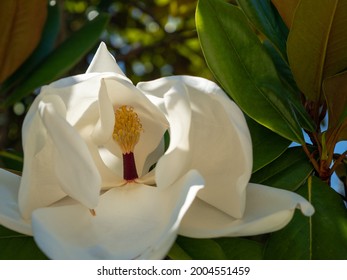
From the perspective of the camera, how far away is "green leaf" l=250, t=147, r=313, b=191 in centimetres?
109

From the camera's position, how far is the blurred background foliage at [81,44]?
173 centimetres

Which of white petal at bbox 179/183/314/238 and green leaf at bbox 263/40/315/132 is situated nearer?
white petal at bbox 179/183/314/238

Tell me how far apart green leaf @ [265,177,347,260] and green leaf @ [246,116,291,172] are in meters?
0.11

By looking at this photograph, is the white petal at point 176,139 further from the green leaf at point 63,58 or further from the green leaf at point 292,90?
the green leaf at point 63,58

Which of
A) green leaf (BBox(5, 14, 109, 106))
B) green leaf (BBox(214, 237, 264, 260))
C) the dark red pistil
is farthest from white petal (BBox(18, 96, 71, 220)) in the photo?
green leaf (BBox(5, 14, 109, 106))

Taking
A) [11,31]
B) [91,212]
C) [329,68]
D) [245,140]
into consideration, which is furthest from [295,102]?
[11,31]

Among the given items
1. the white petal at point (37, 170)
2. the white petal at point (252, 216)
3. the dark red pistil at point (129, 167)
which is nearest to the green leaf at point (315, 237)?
the white petal at point (252, 216)

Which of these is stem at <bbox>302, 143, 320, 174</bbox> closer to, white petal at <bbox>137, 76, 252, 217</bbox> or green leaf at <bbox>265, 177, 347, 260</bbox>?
green leaf at <bbox>265, 177, 347, 260</bbox>

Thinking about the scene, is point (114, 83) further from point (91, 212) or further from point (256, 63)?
point (256, 63)

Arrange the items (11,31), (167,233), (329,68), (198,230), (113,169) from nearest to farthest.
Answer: (167,233) → (198,230) → (113,169) → (329,68) → (11,31)

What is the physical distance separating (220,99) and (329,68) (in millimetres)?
373

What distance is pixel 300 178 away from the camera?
109 cm

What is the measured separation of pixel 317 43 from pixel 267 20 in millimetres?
114

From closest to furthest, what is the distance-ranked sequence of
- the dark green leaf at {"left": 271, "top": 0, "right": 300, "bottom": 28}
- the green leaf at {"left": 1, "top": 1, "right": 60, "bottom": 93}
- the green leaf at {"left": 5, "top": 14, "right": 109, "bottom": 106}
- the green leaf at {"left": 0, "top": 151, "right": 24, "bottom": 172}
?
the dark green leaf at {"left": 271, "top": 0, "right": 300, "bottom": 28}
the green leaf at {"left": 0, "top": 151, "right": 24, "bottom": 172}
the green leaf at {"left": 5, "top": 14, "right": 109, "bottom": 106}
the green leaf at {"left": 1, "top": 1, "right": 60, "bottom": 93}
